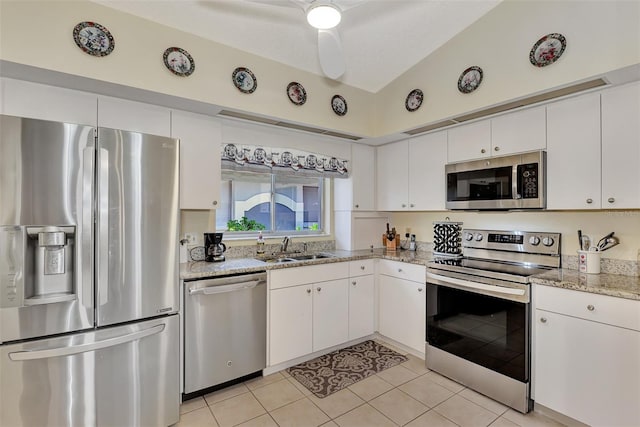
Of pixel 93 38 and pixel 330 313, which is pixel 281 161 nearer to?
pixel 330 313

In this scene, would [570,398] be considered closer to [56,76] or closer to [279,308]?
[279,308]

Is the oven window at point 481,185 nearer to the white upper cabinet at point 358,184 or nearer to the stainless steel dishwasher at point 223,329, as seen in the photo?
the white upper cabinet at point 358,184

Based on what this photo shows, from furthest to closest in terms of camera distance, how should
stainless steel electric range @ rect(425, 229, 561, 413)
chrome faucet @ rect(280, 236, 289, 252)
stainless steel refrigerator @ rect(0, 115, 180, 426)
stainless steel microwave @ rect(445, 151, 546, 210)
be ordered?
1. chrome faucet @ rect(280, 236, 289, 252)
2. stainless steel microwave @ rect(445, 151, 546, 210)
3. stainless steel electric range @ rect(425, 229, 561, 413)
4. stainless steel refrigerator @ rect(0, 115, 180, 426)

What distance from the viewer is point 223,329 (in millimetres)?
2334

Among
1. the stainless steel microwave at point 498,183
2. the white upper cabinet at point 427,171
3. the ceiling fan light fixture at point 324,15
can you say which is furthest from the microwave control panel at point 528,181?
the ceiling fan light fixture at point 324,15

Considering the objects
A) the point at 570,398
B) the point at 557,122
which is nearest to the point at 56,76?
the point at 557,122

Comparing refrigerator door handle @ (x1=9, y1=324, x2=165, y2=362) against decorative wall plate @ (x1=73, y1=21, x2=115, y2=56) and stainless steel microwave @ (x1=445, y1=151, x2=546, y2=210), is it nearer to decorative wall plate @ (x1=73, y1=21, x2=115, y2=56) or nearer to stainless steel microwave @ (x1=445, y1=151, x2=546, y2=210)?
decorative wall plate @ (x1=73, y1=21, x2=115, y2=56)

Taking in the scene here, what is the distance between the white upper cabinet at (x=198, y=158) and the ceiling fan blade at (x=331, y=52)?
3.60 ft

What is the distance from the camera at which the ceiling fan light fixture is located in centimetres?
158

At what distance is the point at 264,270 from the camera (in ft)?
8.37

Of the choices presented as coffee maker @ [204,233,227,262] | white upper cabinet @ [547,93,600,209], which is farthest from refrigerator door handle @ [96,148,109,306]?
white upper cabinet @ [547,93,600,209]

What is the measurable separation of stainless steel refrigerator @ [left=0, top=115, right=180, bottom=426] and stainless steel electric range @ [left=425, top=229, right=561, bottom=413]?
2.04 metres

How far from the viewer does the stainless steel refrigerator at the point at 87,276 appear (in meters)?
1.55

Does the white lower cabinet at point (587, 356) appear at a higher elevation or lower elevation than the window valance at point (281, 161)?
lower
